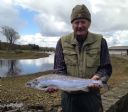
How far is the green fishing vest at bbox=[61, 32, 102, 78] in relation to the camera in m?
4.97

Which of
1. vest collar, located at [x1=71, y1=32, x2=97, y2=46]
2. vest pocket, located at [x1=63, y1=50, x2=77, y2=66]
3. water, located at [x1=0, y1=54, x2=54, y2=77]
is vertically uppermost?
vest collar, located at [x1=71, y1=32, x2=97, y2=46]

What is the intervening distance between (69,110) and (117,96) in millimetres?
4545

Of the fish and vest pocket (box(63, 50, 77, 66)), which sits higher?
vest pocket (box(63, 50, 77, 66))

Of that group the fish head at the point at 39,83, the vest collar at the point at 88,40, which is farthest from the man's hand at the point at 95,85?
the fish head at the point at 39,83

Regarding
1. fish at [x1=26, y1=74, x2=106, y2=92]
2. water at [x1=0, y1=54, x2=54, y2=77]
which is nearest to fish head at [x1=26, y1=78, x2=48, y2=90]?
fish at [x1=26, y1=74, x2=106, y2=92]

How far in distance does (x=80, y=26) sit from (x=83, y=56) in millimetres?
418

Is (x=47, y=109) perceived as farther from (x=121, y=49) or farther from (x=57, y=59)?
(x=121, y=49)

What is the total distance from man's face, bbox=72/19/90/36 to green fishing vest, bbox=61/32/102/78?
0.41ft

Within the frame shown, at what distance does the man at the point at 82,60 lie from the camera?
16.3ft

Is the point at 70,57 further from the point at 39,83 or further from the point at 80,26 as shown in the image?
the point at 39,83

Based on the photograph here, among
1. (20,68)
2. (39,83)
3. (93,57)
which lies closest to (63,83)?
(39,83)

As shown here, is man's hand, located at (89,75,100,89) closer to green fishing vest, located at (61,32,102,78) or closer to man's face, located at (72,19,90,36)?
green fishing vest, located at (61,32,102,78)

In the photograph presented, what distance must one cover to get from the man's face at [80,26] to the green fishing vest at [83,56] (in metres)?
0.13

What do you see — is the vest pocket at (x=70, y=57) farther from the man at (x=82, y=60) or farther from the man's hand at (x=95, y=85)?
the man's hand at (x=95, y=85)
